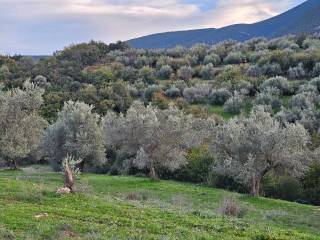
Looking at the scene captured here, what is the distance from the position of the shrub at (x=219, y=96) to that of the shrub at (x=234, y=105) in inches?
176

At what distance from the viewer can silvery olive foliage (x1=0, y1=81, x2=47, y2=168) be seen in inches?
1927

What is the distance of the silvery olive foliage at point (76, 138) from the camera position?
53.4 meters

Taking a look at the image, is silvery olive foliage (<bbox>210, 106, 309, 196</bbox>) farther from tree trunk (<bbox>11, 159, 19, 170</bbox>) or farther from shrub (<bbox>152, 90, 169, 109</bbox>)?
shrub (<bbox>152, 90, 169, 109</bbox>)

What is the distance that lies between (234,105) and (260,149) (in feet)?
128

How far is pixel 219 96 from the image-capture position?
277ft

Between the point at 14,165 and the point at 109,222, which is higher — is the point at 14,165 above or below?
below

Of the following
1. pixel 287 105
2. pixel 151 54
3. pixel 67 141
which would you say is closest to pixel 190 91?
pixel 287 105

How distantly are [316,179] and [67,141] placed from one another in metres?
27.2

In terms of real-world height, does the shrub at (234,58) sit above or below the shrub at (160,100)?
above

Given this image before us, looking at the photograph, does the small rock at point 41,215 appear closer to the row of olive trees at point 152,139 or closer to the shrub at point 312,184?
the row of olive trees at point 152,139

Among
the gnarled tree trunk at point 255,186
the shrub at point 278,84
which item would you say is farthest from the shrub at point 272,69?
the gnarled tree trunk at point 255,186

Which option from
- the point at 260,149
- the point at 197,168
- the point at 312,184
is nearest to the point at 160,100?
the point at 197,168

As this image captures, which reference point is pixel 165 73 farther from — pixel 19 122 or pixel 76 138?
pixel 19 122

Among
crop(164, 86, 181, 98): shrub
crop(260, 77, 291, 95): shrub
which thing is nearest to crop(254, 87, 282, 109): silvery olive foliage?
crop(260, 77, 291, 95): shrub
